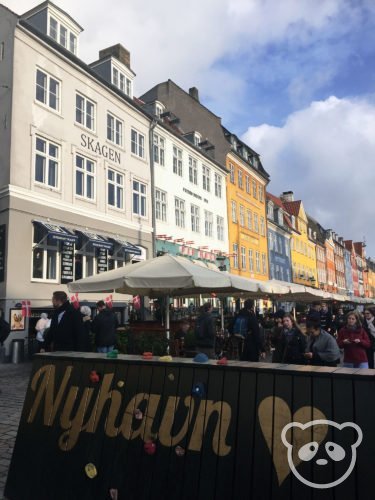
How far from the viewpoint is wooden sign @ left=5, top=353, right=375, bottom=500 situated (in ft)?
9.30

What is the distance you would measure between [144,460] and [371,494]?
1.65 m

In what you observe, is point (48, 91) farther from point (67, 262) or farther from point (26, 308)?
point (26, 308)

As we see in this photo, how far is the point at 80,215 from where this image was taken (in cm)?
1872

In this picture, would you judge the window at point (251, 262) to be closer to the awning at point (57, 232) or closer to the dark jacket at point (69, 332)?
the awning at point (57, 232)

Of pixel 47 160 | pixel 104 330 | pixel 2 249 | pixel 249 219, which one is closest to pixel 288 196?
pixel 249 219

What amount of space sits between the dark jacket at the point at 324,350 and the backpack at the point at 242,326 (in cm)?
248

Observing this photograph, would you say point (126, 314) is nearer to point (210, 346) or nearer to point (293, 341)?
point (210, 346)

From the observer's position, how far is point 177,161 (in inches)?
1075

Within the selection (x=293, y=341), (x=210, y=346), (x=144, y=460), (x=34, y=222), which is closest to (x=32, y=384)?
(x=144, y=460)

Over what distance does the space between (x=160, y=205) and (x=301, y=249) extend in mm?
33123

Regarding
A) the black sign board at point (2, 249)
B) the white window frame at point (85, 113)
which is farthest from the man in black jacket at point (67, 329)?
the white window frame at point (85, 113)

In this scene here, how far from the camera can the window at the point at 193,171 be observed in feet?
94.6

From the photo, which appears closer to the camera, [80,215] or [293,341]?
[293,341]

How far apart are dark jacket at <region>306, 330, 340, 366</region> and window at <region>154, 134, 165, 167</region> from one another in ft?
64.4
